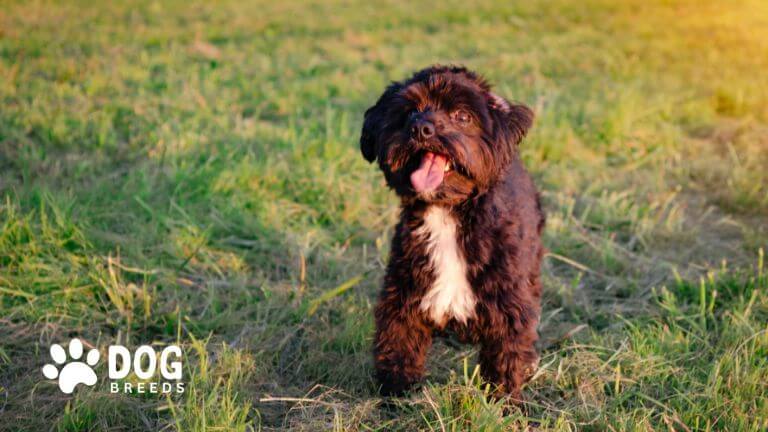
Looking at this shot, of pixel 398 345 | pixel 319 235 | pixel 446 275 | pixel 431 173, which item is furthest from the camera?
pixel 319 235

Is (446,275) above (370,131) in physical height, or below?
below

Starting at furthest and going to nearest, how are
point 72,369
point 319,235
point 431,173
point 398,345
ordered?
point 319,235
point 72,369
point 398,345
point 431,173

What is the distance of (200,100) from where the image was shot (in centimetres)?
672

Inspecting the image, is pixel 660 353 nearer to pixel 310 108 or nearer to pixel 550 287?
pixel 550 287

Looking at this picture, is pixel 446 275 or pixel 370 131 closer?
pixel 446 275

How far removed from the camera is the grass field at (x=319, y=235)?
316 centimetres

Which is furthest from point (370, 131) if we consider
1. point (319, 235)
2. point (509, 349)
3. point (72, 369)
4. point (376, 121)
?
point (72, 369)

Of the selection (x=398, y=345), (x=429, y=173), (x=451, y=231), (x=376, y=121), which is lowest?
(x=398, y=345)

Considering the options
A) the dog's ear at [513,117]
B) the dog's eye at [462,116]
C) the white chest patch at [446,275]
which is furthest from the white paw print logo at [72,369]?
the dog's ear at [513,117]

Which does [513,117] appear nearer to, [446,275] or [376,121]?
[376,121]

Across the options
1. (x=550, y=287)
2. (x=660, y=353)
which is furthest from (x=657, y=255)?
(x=660, y=353)

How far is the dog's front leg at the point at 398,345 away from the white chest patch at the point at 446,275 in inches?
4.7

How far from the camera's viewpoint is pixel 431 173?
292 cm

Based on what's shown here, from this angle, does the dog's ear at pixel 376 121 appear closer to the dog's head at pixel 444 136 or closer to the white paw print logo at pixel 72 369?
the dog's head at pixel 444 136
